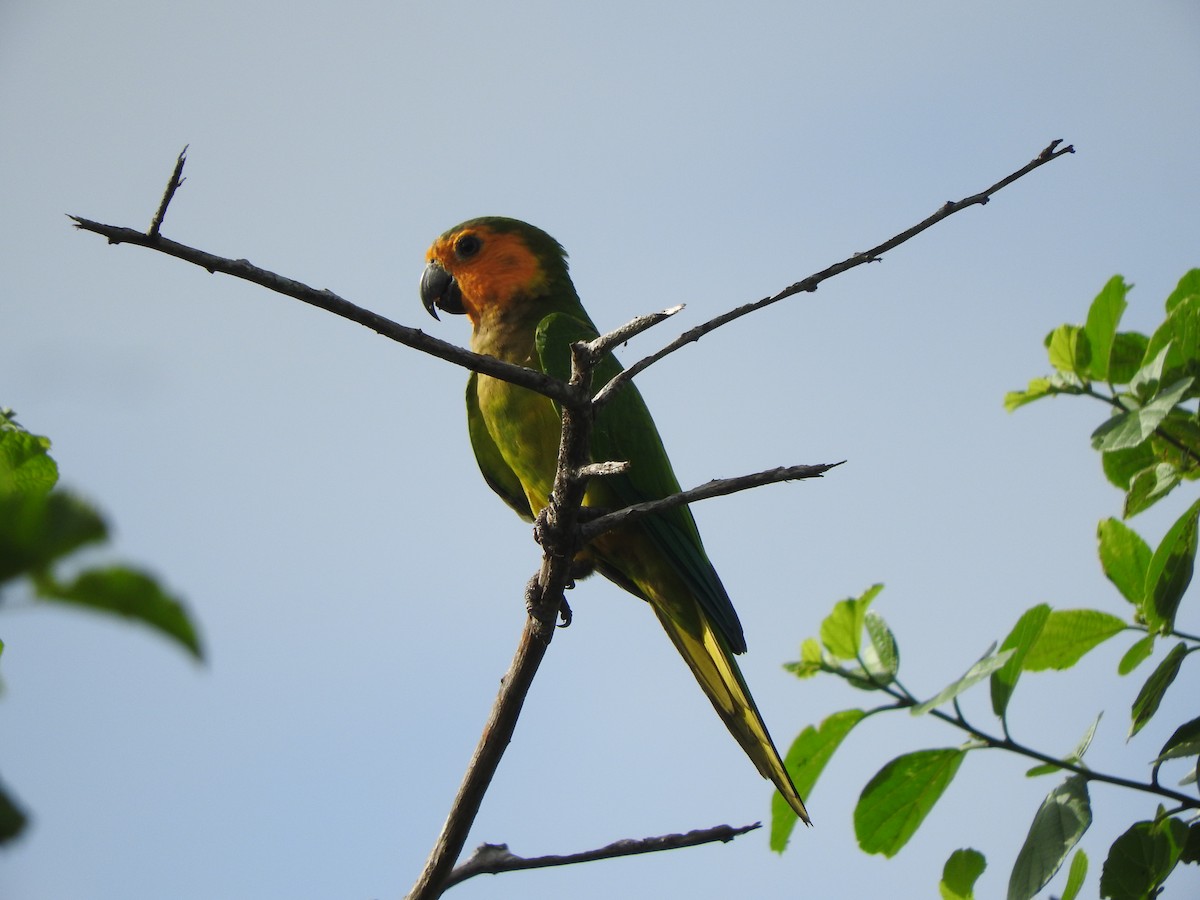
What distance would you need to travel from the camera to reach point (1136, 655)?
2.33 meters

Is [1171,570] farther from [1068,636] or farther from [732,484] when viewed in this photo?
[732,484]

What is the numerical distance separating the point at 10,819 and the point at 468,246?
497cm

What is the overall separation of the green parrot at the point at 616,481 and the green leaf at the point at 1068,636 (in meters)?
1.21

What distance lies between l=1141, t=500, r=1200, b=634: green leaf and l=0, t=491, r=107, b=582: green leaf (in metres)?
2.22

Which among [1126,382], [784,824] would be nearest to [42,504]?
[784,824]

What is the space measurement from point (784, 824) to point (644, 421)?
1.99 metres

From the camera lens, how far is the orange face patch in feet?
16.5

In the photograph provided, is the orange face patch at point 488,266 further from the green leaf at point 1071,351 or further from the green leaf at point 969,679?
the green leaf at point 969,679

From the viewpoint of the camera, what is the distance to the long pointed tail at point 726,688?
11.8ft

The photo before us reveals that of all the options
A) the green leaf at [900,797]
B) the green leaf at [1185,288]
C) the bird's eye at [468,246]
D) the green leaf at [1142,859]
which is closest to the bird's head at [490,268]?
the bird's eye at [468,246]

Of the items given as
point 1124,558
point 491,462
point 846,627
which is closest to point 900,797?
point 846,627

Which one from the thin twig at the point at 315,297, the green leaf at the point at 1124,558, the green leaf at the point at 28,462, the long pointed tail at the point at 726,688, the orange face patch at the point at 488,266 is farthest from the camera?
the orange face patch at the point at 488,266

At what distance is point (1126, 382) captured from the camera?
108 inches

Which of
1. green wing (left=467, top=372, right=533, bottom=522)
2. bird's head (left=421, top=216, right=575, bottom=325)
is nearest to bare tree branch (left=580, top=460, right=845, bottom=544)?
green wing (left=467, top=372, right=533, bottom=522)
